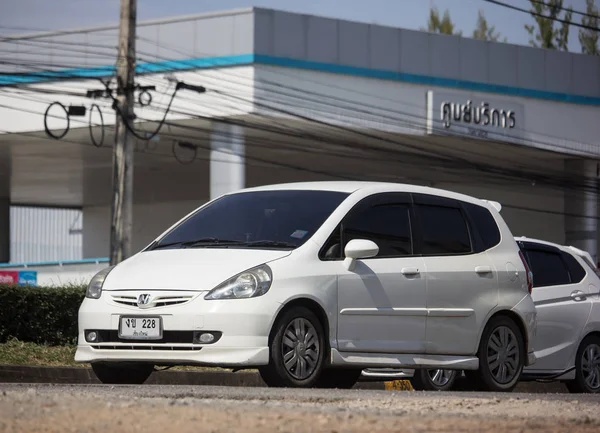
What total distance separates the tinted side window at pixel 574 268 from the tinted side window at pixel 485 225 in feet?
8.11

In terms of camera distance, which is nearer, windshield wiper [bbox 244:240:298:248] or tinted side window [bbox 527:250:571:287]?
windshield wiper [bbox 244:240:298:248]

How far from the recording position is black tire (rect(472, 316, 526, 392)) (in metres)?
10.8

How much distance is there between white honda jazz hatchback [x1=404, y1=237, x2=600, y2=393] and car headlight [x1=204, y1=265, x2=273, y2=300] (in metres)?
3.48

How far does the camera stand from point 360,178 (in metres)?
50.6

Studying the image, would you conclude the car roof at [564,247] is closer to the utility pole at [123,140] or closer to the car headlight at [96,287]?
the car headlight at [96,287]

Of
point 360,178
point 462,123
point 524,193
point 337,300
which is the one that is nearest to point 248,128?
point 462,123

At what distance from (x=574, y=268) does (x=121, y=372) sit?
575 centimetres

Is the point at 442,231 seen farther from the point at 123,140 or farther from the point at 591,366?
the point at 123,140

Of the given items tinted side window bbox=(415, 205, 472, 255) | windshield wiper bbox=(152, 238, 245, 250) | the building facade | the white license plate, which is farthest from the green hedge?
the building facade

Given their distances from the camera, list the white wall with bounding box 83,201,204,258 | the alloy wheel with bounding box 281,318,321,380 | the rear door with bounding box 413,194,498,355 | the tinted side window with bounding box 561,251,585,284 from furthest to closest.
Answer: the white wall with bounding box 83,201,204,258 < the tinted side window with bounding box 561,251,585,284 < the rear door with bounding box 413,194,498,355 < the alloy wheel with bounding box 281,318,321,380

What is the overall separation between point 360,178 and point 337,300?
134 feet

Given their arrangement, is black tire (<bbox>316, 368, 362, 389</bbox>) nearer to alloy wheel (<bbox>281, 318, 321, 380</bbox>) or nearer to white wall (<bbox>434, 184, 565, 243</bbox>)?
alloy wheel (<bbox>281, 318, 321, 380</bbox>)

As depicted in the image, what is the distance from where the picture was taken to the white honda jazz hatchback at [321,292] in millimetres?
9250

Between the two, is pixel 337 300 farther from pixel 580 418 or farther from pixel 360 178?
pixel 360 178
